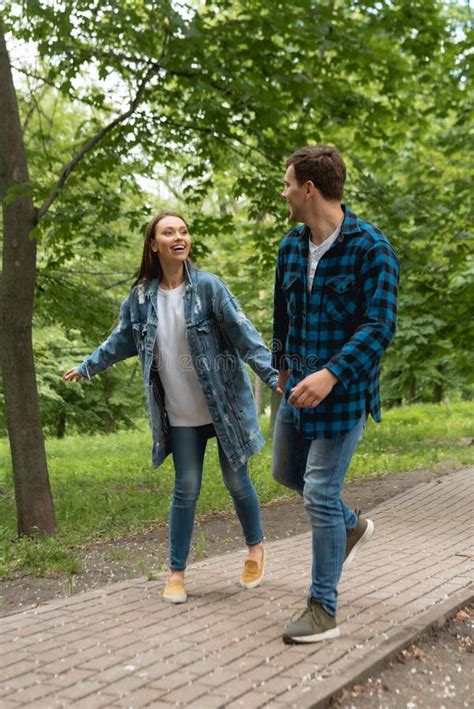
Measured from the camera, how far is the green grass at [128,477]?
7492 millimetres

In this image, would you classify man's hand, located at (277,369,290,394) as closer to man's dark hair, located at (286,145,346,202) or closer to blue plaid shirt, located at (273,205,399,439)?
blue plaid shirt, located at (273,205,399,439)

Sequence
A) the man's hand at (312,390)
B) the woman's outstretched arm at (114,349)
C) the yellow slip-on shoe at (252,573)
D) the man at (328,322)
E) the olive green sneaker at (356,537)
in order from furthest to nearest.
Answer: the yellow slip-on shoe at (252,573), the woman's outstretched arm at (114,349), the olive green sneaker at (356,537), the man at (328,322), the man's hand at (312,390)

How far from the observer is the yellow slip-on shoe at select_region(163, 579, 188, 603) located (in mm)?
4863

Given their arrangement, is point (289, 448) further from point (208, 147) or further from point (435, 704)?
point (208, 147)

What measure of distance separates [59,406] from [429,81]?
45.4 feet

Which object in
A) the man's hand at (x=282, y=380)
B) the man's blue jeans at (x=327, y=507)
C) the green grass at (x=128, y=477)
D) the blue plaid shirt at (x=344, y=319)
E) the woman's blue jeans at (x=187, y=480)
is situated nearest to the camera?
the blue plaid shirt at (x=344, y=319)

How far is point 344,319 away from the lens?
407cm

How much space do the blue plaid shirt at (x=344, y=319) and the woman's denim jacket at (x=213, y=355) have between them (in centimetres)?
58

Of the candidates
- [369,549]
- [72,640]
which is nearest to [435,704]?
[72,640]

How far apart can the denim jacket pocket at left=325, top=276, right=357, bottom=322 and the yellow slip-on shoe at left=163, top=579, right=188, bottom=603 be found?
1848 millimetres

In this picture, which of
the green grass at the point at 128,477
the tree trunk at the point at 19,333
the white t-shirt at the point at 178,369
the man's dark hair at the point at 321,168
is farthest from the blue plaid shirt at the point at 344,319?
the tree trunk at the point at 19,333

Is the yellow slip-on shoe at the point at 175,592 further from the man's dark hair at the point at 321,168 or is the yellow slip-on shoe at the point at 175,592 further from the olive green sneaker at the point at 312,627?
the man's dark hair at the point at 321,168

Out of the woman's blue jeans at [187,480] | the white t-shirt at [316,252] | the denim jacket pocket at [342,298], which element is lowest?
the woman's blue jeans at [187,480]

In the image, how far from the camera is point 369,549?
21.0 ft
